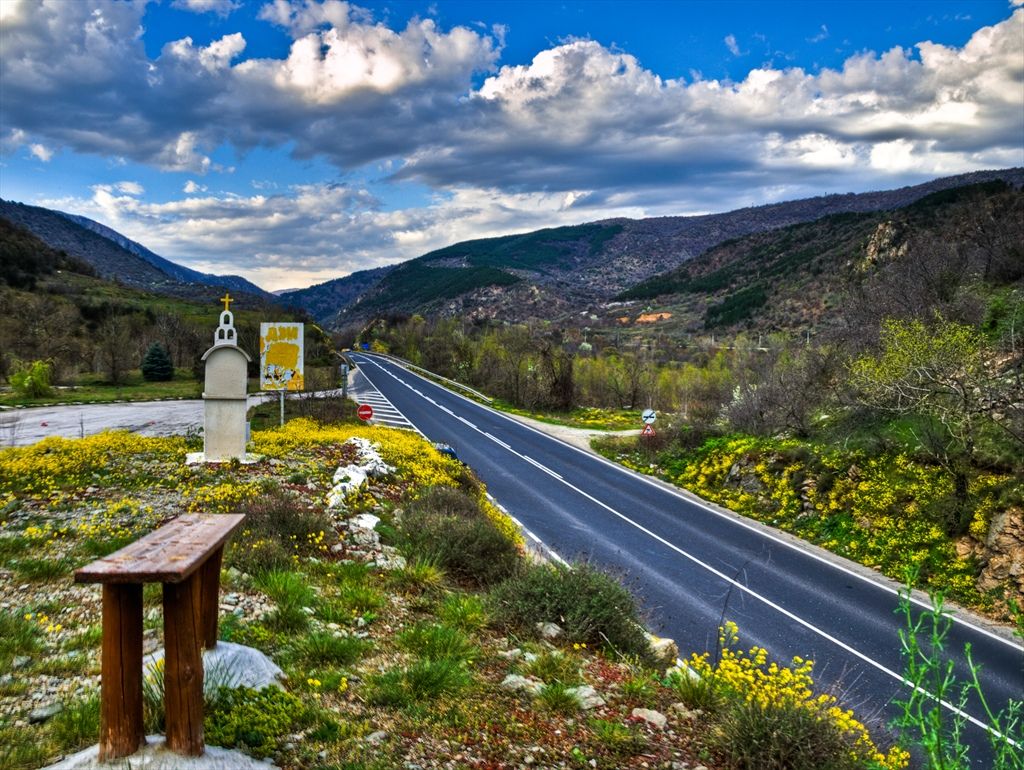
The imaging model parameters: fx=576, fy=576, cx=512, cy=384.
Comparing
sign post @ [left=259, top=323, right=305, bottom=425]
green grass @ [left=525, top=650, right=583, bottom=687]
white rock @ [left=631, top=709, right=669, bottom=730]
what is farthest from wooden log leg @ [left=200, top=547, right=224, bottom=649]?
sign post @ [left=259, top=323, right=305, bottom=425]

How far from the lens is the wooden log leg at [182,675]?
307 centimetres

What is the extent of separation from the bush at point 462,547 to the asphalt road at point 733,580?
1.47m

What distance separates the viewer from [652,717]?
4629 millimetres

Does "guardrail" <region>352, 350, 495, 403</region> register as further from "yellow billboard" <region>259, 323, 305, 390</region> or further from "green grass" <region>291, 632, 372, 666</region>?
"green grass" <region>291, 632, 372, 666</region>

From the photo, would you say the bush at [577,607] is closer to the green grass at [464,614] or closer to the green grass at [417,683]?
the green grass at [464,614]

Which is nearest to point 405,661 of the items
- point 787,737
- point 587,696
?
point 587,696

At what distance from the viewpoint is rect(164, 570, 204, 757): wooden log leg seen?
3.07m

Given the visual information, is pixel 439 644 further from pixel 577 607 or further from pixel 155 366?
pixel 155 366

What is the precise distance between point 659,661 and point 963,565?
917cm

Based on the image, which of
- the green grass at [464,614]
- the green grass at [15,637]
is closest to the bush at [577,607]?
the green grass at [464,614]

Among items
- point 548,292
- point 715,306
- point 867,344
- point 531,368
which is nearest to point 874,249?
point 715,306

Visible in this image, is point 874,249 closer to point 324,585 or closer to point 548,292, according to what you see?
point 324,585

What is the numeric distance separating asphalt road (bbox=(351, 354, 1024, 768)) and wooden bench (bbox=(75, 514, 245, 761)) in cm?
426

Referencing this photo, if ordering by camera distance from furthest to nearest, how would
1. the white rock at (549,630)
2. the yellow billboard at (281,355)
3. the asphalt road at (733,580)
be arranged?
the yellow billboard at (281,355) < the asphalt road at (733,580) < the white rock at (549,630)
